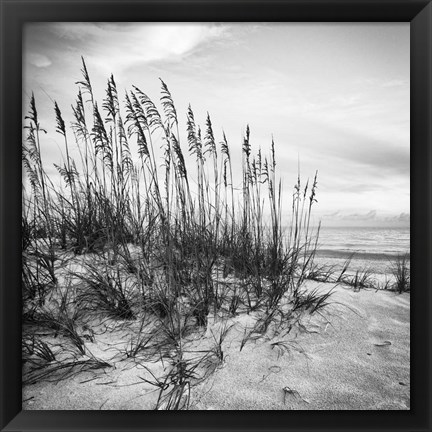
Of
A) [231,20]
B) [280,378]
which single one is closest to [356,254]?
[280,378]

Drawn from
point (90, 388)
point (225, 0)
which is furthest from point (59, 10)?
point (90, 388)

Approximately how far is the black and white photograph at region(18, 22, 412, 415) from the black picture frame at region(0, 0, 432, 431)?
40 millimetres

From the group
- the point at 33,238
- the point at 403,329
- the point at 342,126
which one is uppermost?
the point at 342,126

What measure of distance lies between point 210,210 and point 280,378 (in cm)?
85

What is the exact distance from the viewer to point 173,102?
1.42m

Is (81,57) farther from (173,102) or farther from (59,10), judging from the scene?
(173,102)

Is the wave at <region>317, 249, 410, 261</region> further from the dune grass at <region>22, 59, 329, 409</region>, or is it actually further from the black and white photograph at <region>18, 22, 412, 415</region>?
the dune grass at <region>22, 59, 329, 409</region>

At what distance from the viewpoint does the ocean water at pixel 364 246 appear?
1381 mm

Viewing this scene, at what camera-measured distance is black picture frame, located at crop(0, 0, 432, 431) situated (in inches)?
47.8

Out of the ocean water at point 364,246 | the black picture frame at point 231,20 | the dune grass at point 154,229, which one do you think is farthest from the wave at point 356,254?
the black picture frame at point 231,20

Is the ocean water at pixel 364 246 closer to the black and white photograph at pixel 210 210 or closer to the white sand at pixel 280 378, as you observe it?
the black and white photograph at pixel 210 210

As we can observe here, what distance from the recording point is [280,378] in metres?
1.11

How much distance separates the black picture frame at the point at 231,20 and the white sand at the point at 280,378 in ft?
0.32

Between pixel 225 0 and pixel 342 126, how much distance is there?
2.46 ft
